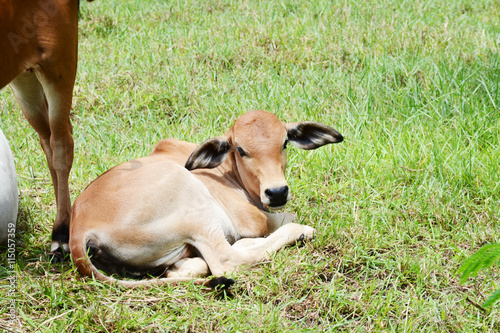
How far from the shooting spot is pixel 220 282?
11.4 feet

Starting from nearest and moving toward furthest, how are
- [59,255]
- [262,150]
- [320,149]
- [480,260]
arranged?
[480,260]
[59,255]
[262,150]
[320,149]

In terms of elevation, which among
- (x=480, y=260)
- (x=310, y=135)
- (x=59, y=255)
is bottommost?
(x=59, y=255)

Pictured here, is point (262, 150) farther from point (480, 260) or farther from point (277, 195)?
point (480, 260)

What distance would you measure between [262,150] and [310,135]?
496mm

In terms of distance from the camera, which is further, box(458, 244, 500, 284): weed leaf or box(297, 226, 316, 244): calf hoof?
box(297, 226, 316, 244): calf hoof

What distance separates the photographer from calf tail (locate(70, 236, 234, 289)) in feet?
11.5

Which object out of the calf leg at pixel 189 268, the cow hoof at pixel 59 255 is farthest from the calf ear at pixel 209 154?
the cow hoof at pixel 59 255

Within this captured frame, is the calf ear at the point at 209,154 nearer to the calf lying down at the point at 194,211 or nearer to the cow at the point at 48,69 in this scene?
the calf lying down at the point at 194,211

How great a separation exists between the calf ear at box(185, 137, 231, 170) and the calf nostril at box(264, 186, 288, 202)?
20.4 inches

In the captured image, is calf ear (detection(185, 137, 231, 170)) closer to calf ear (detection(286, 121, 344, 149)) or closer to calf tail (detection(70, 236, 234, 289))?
calf ear (detection(286, 121, 344, 149))

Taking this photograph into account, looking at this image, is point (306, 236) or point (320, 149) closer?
point (306, 236)

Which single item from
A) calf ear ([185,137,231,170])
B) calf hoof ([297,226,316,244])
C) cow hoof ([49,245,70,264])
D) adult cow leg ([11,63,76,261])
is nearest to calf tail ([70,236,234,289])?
cow hoof ([49,245,70,264])

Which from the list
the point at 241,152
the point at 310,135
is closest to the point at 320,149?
the point at 310,135

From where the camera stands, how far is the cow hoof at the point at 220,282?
3.48 m
